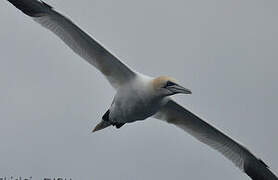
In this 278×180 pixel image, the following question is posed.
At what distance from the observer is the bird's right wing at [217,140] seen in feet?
87.2

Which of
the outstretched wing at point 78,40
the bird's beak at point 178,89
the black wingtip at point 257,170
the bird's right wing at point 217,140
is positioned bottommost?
the black wingtip at point 257,170

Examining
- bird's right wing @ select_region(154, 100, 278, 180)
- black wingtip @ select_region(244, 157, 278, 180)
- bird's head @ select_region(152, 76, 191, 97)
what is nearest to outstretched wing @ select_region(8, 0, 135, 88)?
bird's head @ select_region(152, 76, 191, 97)

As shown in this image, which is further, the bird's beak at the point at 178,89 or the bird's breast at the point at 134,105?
the bird's breast at the point at 134,105

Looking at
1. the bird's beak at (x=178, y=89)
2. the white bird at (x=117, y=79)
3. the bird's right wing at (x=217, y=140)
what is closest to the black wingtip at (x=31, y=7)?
the white bird at (x=117, y=79)

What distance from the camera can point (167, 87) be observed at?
23.8m

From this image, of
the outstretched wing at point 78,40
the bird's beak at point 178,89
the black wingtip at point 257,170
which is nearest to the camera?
the bird's beak at point 178,89

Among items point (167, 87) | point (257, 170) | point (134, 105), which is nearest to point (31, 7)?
Answer: point (134, 105)

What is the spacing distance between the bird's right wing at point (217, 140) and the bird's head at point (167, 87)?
2.49 m

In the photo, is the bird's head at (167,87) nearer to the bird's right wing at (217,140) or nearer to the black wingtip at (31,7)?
the bird's right wing at (217,140)

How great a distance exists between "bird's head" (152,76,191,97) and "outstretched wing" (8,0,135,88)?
2.98ft

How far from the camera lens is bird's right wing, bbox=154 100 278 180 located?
87.2 feet

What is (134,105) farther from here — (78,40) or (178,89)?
(78,40)

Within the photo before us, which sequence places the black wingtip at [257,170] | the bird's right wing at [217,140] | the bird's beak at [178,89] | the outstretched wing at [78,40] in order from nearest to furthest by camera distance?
the bird's beak at [178,89] → the outstretched wing at [78,40] → the bird's right wing at [217,140] → the black wingtip at [257,170]

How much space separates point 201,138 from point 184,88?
3677 mm
